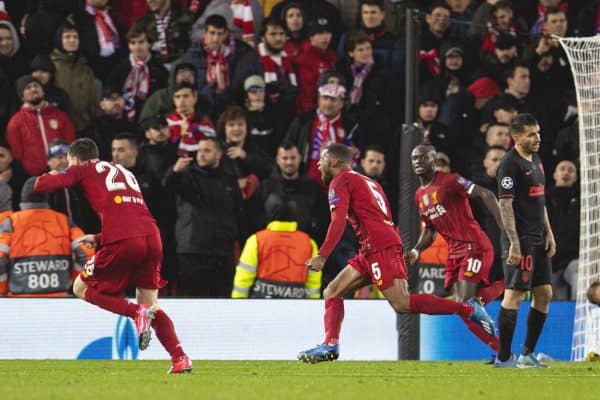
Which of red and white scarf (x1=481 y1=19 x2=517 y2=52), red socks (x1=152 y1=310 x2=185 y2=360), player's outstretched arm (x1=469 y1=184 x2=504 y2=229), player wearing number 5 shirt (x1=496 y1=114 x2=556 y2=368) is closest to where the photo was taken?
red socks (x1=152 y1=310 x2=185 y2=360)

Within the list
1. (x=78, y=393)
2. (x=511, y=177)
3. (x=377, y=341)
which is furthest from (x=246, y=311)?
(x=78, y=393)

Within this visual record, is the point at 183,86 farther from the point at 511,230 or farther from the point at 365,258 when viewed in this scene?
the point at 511,230

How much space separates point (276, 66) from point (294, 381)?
758 cm

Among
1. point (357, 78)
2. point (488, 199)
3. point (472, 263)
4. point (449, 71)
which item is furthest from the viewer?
point (449, 71)

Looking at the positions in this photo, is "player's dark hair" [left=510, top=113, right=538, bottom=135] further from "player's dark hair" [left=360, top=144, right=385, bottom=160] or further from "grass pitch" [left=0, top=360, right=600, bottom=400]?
"player's dark hair" [left=360, top=144, right=385, bottom=160]

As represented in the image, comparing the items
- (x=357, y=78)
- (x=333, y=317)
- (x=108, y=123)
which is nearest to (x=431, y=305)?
(x=333, y=317)

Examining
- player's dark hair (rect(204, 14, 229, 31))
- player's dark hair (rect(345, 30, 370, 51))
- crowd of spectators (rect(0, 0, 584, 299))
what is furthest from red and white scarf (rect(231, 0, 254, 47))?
player's dark hair (rect(345, 30, 370, 51))

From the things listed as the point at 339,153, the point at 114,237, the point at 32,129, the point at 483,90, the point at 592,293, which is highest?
the point at 483,90

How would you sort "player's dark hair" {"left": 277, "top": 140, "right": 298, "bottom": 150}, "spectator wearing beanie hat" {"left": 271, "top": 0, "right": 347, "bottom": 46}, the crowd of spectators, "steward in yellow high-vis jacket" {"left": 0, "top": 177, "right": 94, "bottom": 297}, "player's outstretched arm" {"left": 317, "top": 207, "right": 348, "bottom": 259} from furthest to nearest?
"spectator wearing beanie hat" {"left": 271, "top": 0, "right": 347, "bottom": 46}
"player's dark hair" {"left": 277, "top": 140, "right": 298, "bottom": 150}
the crowd of spectators
"steward in yellow high-vis jacket" {"left": 0, "top": 177, "right": 94, "bottom": 297}
"player's outstretched arm" {"left": 317, "top": 207, "right": 348, "bottom": 259}

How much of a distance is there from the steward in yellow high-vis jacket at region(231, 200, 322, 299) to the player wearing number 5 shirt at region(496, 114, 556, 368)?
3.08 metres

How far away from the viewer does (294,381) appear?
980 cm

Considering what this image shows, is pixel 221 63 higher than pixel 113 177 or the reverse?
higher

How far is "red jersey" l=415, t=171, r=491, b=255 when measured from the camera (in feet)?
41.4

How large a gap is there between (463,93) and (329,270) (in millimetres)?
3067
